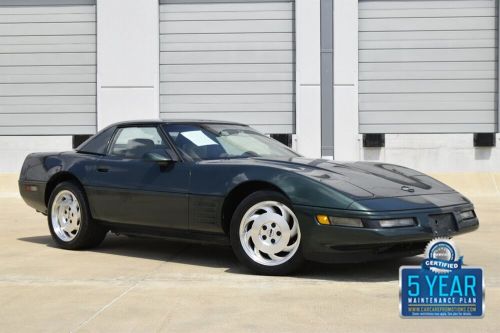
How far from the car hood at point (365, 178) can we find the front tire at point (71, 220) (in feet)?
6.05

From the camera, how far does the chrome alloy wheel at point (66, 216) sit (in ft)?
21.5

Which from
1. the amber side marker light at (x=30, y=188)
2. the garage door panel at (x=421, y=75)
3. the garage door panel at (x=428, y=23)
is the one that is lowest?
the amber side marker light at (x=30, y=188)

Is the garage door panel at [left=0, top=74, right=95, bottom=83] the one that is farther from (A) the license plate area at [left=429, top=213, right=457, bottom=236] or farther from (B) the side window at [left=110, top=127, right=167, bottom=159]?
(A) the license plate area at [left=429, top=213, right=457, bottom=236]

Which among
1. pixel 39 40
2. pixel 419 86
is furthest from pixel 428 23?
pixel 39 40

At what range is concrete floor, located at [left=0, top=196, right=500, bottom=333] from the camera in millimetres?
3793

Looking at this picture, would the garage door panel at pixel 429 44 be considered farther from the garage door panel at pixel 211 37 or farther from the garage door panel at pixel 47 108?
the garage door panel at pixel 47 108

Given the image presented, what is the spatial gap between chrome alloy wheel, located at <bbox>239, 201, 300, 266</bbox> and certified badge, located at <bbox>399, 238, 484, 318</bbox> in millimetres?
1607

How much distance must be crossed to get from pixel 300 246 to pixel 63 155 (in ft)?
9.67

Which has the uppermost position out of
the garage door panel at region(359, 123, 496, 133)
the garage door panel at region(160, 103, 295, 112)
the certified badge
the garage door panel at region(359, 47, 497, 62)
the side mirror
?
the garage door panel at region(359, 47, 497, 62)

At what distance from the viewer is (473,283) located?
11.2 feet

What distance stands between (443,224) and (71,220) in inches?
138

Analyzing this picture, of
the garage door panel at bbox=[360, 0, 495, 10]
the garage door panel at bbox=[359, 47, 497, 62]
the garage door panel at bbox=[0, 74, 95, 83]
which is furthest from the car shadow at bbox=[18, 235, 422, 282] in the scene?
the garage door panel at bbox=[360, 0, 495, 10]

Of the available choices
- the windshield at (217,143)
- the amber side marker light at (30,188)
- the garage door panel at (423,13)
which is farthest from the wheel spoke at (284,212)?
the garage door panel at (423,13)

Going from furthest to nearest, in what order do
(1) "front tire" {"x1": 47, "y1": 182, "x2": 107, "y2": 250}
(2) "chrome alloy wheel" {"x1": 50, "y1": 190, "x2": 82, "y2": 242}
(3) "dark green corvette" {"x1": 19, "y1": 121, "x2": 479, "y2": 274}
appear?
(2) "chrome alloy wheel" {"x1": 50, "y1": 190, "x2": 82, "y2": 242} → (1) "front tire" {"x1": 47, "y1": 182, "x2": 107, "y2": 250} → (3) "dark green corvette" {"x1": 19, "y1": 121, "x2": 479, "y2": 274}
